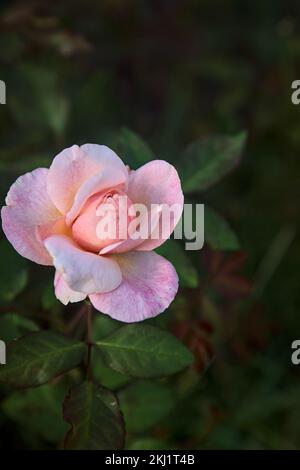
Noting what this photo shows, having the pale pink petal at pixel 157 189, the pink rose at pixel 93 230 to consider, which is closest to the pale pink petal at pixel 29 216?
the pink rose at pixel 93 230

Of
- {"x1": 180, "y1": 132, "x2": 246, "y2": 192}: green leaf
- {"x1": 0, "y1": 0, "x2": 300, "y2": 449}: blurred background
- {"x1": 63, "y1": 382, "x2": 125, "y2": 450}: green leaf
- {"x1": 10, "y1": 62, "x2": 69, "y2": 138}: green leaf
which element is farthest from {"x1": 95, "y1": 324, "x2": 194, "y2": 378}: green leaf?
{"x1": 10, "y1": 62, "x2": 69, "y2": 138}: green leaf

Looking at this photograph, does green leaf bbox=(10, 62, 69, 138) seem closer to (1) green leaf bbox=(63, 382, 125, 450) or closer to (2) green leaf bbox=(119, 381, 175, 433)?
(2) green leaf bbox=(119, 381, 175, 433)

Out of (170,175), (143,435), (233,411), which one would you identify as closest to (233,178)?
(233,411)

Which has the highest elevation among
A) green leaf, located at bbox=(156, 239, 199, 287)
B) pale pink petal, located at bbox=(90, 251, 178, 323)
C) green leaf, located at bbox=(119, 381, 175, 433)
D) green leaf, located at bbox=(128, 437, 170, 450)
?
pale pink petal, located at bbox=(90, 251, 178, 323)

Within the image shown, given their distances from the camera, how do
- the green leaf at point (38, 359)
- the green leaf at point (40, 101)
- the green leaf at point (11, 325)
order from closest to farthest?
the green leaf at point (38, 359)
the green leaf at point (11, 325)
the green leaf at point (40, 101)

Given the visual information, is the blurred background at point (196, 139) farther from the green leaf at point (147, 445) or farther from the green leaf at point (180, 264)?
the green leaf at point (180, 264)

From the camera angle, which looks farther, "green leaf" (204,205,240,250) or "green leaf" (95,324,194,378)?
"green leaf" (204,205,240,250)

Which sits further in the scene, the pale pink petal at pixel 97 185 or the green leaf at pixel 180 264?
the green leaf at pixel 180 264
